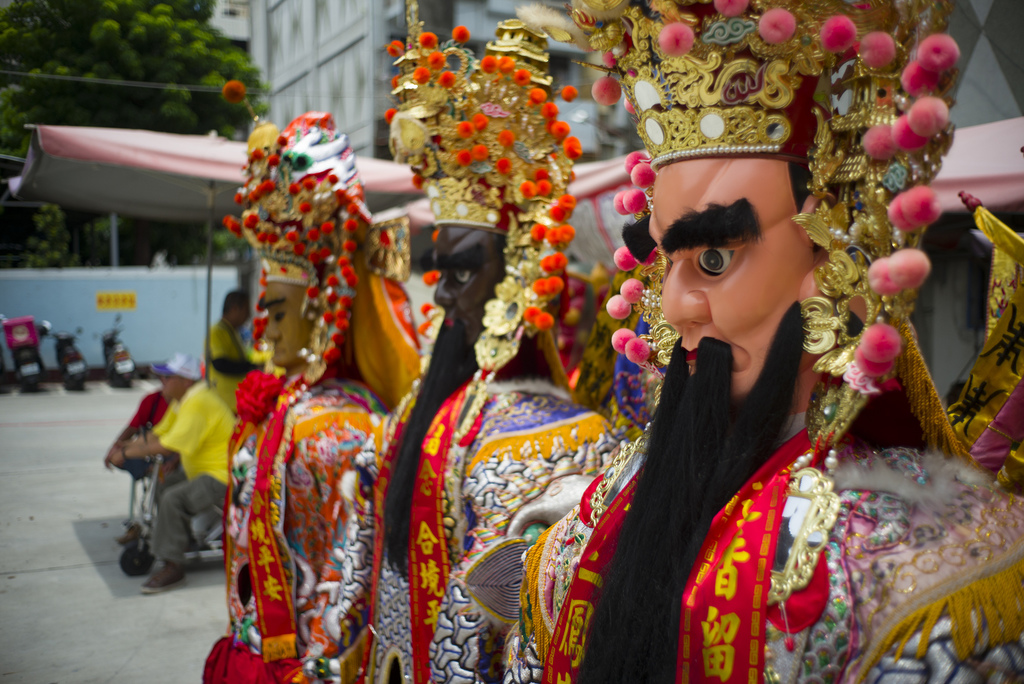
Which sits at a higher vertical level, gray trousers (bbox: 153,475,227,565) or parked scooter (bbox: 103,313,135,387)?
parked scooter (bbox: 103,313,135,387)

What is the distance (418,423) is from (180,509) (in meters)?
3.27

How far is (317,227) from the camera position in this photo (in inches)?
131

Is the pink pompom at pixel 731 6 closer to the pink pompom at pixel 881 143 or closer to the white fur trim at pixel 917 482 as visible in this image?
the pink pompom at pixel 881 143

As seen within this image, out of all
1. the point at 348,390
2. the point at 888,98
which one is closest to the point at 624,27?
the point at 888,98

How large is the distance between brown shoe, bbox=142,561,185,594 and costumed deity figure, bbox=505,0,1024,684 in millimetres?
4060

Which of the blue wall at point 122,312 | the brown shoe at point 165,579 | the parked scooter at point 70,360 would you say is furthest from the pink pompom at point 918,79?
the brown shoe at point 165,579

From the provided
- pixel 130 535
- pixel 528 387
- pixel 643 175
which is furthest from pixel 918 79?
pixel 130 535

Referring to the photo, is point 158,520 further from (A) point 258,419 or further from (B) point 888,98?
(B) point 888,98

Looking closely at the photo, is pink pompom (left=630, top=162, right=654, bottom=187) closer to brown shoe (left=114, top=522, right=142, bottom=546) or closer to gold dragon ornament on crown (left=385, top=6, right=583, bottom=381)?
gold dragon ornament on crown (left=385, top=6, right=583, bottom=381)

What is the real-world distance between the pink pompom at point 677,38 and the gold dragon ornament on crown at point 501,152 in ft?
3.90

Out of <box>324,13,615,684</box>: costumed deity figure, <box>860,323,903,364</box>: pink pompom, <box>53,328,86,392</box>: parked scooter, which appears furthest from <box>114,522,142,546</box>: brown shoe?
<box>860,323,903,364</box>: pink pompom

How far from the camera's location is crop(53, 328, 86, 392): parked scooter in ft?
10.8

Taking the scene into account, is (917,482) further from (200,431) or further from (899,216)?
(200,431)

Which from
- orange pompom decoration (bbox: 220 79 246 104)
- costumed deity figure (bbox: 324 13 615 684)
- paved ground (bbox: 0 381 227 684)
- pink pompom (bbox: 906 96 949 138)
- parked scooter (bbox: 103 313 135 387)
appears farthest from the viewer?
parked scooter (bbox: 103 313 135 387)
